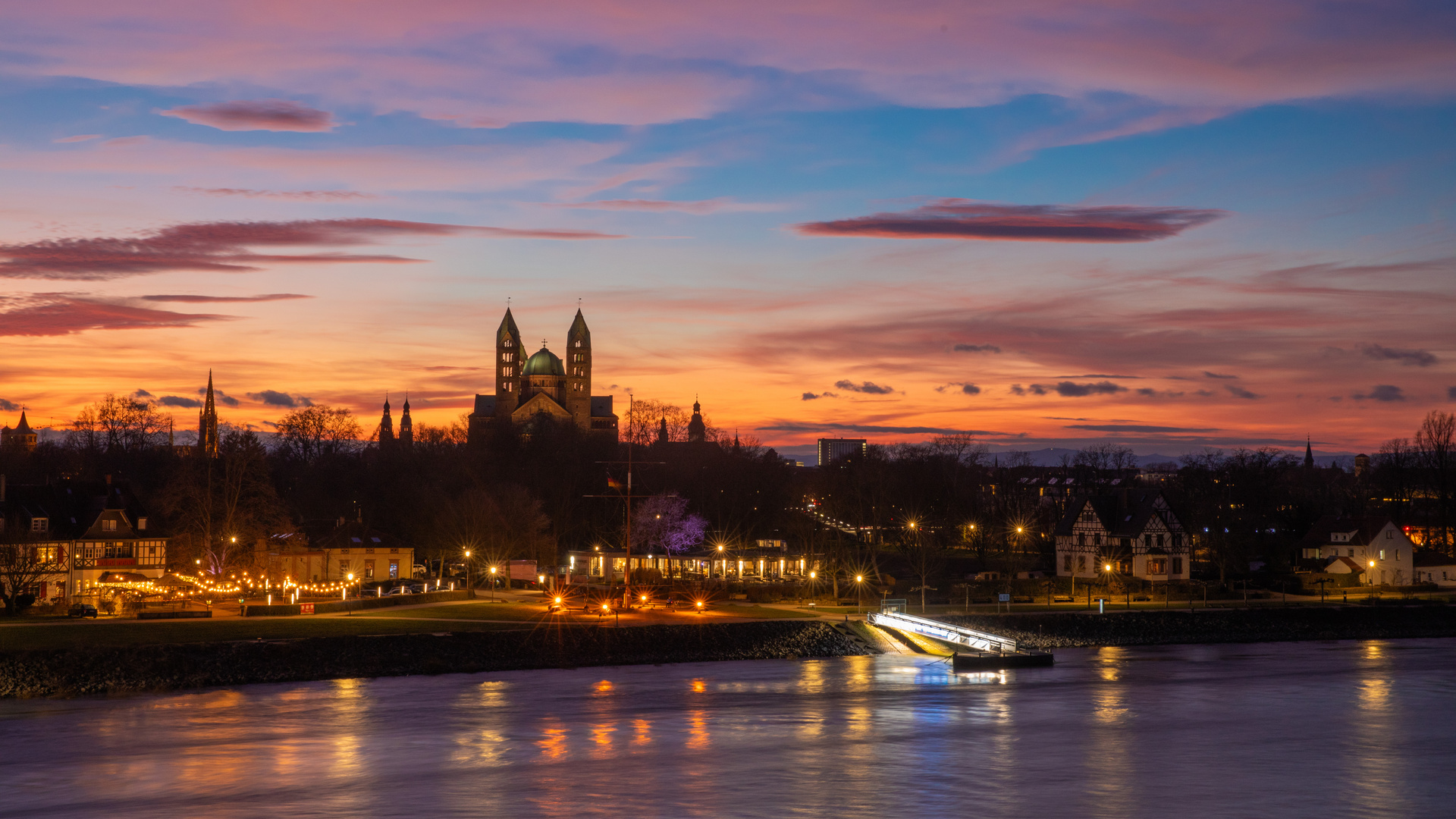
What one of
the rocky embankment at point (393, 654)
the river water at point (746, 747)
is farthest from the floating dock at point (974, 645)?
the rocky embankment at point (393, 654)

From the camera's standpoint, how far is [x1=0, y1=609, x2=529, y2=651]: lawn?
148ft

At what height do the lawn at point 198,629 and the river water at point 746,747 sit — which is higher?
the lawn at point 198,629

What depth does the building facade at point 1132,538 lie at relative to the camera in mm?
82688

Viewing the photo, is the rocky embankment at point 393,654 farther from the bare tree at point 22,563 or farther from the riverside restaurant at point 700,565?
the riverside restaurant at point 700,565

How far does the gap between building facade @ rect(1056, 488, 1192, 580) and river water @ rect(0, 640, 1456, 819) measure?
3185 cm

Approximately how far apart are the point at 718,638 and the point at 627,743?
2015 centimetres

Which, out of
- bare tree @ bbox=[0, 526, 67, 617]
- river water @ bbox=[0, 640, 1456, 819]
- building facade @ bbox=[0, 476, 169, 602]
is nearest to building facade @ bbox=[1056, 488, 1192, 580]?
river water @ bbox=[0, 640, 1456, 819]

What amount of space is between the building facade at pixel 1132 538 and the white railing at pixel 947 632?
26135 millimetres

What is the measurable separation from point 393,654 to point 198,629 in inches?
298

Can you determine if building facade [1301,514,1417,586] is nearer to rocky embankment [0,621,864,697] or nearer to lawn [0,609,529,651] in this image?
rocky embankment [0,621,864,697]

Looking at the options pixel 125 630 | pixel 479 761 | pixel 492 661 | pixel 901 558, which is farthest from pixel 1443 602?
pixel 125 630

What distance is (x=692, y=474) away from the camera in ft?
386

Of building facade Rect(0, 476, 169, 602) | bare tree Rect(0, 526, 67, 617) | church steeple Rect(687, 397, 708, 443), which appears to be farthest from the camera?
church steeple Rect(687, 397, 708, 443)

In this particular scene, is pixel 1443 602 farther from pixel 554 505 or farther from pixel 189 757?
pixel 189 757
